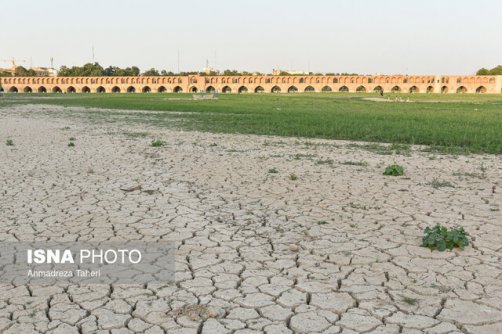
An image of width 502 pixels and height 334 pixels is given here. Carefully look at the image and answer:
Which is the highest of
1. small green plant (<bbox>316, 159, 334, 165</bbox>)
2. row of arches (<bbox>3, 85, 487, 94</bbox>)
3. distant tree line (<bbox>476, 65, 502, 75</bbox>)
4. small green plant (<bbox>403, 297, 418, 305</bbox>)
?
distant tree line (<bbox>476, 65, 502, 75</bbox>)

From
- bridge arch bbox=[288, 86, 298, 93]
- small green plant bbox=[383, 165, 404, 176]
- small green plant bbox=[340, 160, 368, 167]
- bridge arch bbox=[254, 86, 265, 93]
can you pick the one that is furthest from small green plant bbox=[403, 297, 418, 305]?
bridge arch bbox=[254, 86, 265, 93]

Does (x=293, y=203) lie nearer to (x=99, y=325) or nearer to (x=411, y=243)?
(x=411, y=243)

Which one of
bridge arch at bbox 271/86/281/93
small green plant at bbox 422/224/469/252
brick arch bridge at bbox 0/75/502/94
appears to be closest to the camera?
small green plant at bbox 422/224/469/252

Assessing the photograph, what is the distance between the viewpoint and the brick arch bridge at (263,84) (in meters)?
78.6

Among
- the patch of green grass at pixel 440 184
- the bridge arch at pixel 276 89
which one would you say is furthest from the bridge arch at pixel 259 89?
the patch of green grass at pixel 440 184

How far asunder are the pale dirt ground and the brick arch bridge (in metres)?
70.4

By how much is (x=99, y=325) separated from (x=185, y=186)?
332 centimetres

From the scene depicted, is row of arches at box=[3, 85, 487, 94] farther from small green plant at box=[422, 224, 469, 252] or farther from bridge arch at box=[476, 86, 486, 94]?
small green plant at box=[422, 224, 469, 252]

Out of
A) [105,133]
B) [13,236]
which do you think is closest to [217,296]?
[13,236]

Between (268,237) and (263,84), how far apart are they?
81368 millimetres

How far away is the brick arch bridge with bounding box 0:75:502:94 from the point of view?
258 feet

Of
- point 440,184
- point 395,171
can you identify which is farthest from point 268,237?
point 395,171

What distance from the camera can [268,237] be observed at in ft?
12.6

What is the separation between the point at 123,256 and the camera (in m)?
3.43
